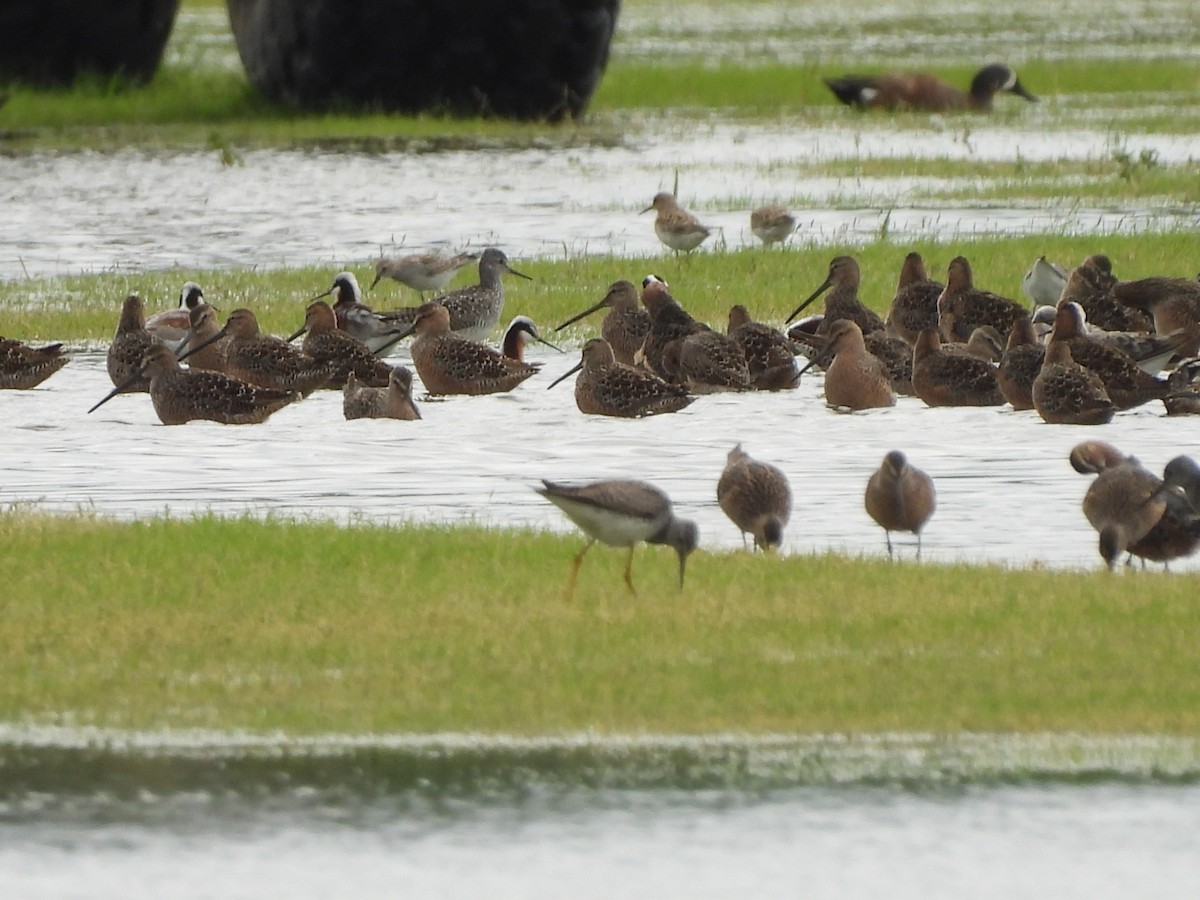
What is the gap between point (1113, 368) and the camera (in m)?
15.6

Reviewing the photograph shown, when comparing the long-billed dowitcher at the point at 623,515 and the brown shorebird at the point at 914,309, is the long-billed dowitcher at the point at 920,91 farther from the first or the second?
the long-billed dowitcher at the point at 623,515

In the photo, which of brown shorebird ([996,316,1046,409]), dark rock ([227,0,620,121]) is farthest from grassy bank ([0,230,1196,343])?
dark rock ([227,0,620,121])

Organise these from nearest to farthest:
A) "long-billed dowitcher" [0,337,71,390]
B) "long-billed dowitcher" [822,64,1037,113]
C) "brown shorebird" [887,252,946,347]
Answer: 1. "long-billed dowitcher" [0,337,71,390]
2. "brown shorebird" [887,252,946,347]
3. "long-billed dowitcher" [822,64,1037,113]

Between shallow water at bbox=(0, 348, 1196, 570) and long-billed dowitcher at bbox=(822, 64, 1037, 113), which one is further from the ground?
long-billed dowitcher at bbox=(822, 64, 1037, 113)

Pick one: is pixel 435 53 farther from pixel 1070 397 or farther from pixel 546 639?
pixel 546 639

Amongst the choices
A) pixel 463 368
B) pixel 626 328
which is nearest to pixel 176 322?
pixel 463 368

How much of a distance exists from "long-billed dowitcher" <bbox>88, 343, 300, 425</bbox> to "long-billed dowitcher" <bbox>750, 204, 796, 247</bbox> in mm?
8659

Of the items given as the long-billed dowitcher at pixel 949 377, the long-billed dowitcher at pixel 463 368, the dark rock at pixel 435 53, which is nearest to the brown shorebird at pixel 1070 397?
the long-billed dowitcher at pixel 949 377

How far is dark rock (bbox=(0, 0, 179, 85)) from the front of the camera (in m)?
42.9

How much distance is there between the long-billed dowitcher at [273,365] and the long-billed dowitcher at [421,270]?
4.47m

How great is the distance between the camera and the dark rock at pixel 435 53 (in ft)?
123

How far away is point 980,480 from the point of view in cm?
1322

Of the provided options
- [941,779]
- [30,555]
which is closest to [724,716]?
[941,779]

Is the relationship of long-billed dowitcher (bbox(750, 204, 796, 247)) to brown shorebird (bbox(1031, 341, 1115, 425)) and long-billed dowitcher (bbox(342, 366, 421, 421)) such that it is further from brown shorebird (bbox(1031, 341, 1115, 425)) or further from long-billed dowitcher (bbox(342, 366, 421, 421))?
brown shorebird (bbox(1031, 341, 1115, 425))
